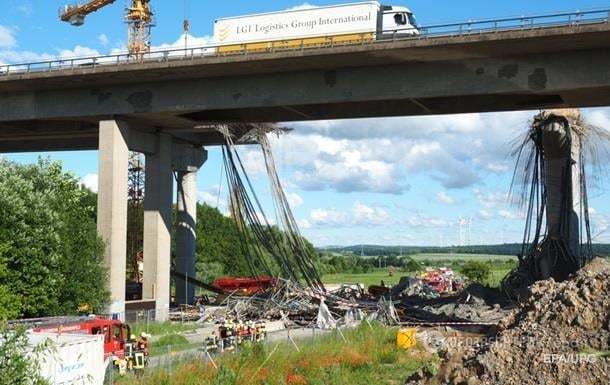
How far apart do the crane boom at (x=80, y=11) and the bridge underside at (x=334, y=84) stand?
171ft

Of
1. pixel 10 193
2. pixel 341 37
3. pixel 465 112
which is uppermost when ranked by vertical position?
pixel 341 37

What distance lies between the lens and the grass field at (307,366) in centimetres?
1717

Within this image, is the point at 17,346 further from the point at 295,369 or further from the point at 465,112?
the point at 465,112

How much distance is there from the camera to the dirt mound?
481 inches

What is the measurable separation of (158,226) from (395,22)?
696 inches

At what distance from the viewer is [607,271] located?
15055mm

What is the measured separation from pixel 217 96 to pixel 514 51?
1428 centimetres

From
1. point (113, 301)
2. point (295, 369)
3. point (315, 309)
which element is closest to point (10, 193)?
point (113, 301)

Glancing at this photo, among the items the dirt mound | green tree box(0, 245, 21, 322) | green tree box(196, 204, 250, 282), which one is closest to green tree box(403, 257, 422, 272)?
green tree box(196, 204, 250, 282)

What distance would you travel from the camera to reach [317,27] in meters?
35.3

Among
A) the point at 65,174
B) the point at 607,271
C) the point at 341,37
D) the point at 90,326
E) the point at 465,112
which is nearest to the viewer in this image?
the point at 607,271

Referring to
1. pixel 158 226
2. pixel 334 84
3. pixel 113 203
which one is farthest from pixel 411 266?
pixel 334 84

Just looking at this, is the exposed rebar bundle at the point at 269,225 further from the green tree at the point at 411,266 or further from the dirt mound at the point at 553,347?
the green tree at the point at 411,266

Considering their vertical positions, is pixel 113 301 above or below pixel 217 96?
below
